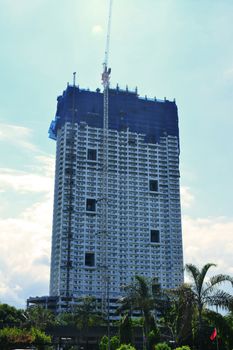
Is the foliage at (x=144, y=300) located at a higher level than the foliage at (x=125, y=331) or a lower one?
higher

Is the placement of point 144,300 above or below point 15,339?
above

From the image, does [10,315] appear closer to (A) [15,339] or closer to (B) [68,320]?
(B) [68,320]

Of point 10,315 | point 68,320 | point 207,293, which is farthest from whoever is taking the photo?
point 10,315

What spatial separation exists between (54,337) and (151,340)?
41002 millimetres

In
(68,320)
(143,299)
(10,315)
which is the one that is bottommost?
(68,320)

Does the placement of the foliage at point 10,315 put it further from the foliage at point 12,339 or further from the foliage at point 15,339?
the foliage at point 12,339

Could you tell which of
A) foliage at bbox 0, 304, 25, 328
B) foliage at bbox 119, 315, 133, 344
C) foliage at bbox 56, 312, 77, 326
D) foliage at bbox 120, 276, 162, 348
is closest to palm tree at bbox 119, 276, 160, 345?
foliage at bbox 120, 276, 162, 348

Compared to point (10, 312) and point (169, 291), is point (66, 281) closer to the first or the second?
point (10, 312)

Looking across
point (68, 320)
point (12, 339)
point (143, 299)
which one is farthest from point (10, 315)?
point (143, 299)

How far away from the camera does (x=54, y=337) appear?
10088 cm

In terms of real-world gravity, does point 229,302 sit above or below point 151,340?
above

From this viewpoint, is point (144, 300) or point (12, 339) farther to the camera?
point (12, 339)

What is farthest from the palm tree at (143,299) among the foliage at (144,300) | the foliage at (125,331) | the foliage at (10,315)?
the foliage at (10,315)

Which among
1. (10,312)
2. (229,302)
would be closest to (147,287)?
(229,302)
